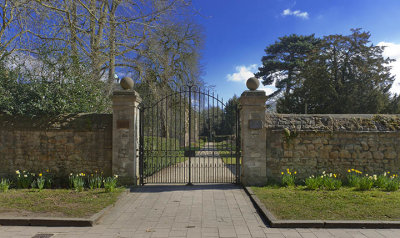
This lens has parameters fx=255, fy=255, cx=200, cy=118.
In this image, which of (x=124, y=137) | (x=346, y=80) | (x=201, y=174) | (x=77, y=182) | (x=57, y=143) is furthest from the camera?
(x=346, y=80)

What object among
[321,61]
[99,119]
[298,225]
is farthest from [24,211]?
[321,61]

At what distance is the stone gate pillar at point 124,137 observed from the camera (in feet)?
24.1

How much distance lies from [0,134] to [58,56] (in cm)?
300

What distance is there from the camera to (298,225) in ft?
14.8

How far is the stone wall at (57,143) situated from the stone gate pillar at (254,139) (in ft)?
13.1

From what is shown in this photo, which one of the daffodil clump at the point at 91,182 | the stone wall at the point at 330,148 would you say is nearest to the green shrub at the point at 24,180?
the daffodil clump at the point at 91,182

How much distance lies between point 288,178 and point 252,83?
2910mm

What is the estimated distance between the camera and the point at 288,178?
723 centimetres

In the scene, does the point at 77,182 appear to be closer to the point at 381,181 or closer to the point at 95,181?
the point at 95,181

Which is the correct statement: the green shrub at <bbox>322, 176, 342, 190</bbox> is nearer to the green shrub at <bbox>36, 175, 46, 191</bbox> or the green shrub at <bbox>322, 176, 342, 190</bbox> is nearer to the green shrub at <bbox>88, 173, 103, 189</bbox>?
the green shrub at <bbox>88, 173, 103, 189</bbox>

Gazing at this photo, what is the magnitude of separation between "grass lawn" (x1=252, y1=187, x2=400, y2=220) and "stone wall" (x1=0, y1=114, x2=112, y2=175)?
4683mm

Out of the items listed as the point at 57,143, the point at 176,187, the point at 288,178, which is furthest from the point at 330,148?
the point at 57,143

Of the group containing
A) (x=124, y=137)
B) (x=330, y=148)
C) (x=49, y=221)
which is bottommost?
(x=49, y=221)

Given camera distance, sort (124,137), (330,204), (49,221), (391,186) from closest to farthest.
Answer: (49,221)
(330,204)
(391,186)
(124,137)
